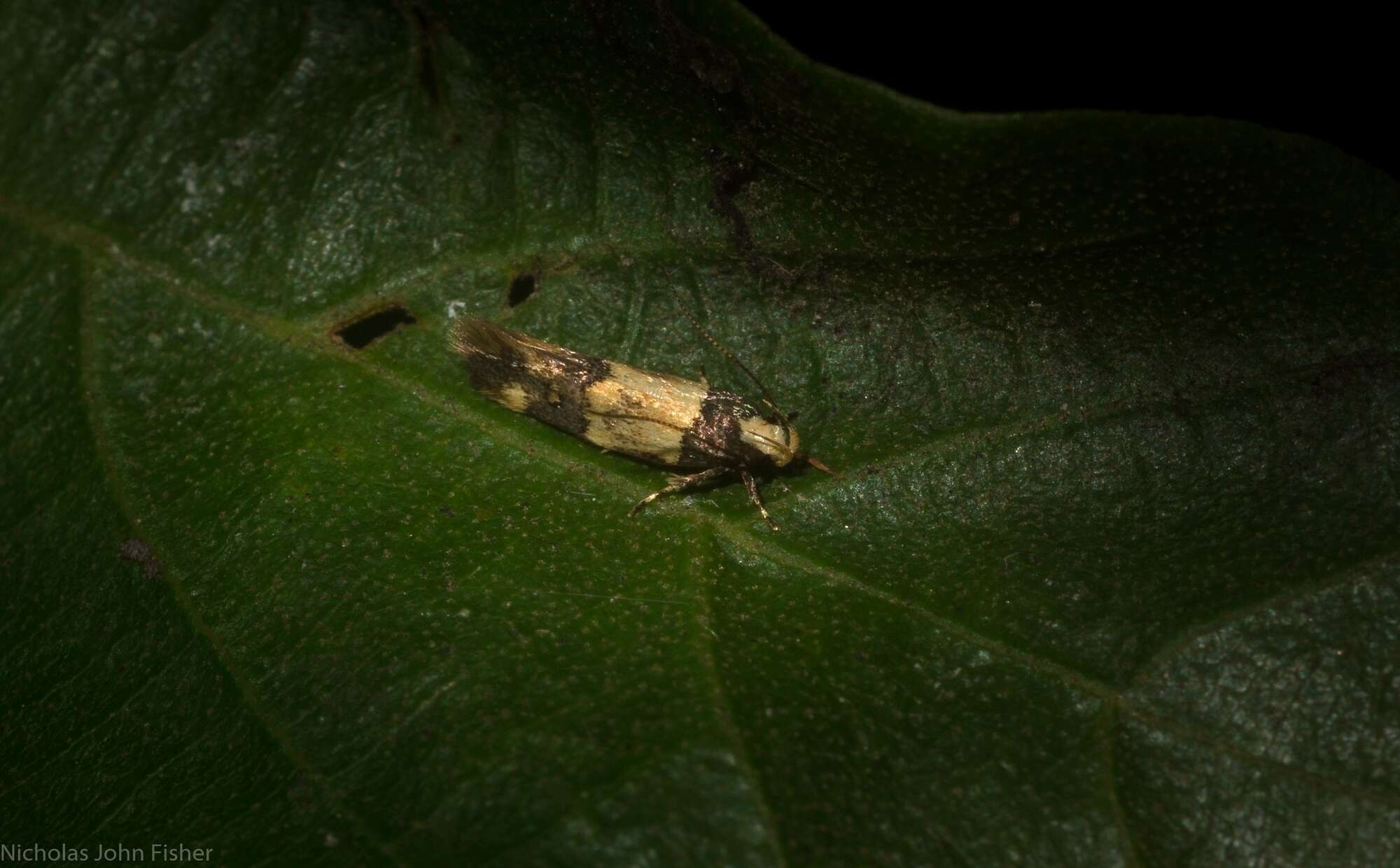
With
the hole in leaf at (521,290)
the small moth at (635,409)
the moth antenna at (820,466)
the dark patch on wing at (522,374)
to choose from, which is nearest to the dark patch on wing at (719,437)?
the small moth at (635,409)

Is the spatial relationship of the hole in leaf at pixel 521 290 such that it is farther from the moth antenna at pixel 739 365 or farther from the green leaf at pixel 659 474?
the moth antenna at pixel 739 365

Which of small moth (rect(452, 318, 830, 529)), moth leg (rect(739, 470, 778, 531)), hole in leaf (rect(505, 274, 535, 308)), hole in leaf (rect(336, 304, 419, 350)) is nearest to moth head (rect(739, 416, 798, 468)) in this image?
small moth (rect(452, 318, 830, 529))

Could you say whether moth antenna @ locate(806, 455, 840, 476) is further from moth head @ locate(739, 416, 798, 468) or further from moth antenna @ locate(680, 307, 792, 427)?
moth antenna @ locate(680, 307, 792, 427)

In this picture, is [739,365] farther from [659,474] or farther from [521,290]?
[521,290]

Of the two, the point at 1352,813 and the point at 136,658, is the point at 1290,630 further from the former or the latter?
the point at 136,658

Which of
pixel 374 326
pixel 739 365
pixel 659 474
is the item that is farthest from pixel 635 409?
pixel 374 326

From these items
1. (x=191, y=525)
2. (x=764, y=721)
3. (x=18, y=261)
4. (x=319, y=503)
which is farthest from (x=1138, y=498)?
(x=18, y=261)
